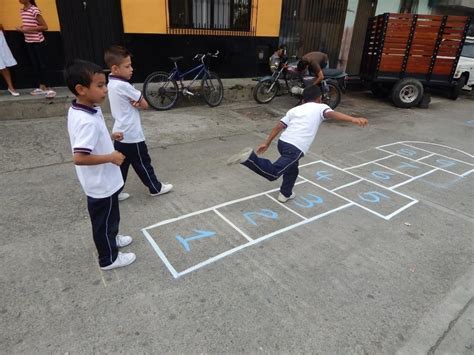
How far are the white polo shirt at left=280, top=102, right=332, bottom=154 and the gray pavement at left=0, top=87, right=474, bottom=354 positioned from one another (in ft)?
2.32

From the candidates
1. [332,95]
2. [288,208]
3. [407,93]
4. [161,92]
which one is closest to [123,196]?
[288,208]

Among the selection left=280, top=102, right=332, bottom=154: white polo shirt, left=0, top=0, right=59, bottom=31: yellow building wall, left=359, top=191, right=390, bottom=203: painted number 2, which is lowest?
left=359, top=191, right=390, bottom=203: painted number 2

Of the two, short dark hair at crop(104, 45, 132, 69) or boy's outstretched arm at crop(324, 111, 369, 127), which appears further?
boy's outstretched arm at crop(324, 111, 369, 127)

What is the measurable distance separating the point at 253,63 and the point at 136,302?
8.51m

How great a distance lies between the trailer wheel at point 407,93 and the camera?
8805 millimetres

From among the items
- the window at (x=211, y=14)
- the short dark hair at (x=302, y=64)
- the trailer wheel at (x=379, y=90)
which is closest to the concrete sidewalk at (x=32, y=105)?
the window at (x=211, y=14)

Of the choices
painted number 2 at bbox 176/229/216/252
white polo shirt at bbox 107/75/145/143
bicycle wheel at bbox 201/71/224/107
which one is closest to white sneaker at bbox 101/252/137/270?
painted number 2 at bbox 176/229/216/252

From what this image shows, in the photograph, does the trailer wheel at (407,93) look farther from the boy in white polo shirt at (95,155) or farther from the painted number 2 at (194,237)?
the boy in white polo shirt at (95,155)

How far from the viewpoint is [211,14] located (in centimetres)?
853

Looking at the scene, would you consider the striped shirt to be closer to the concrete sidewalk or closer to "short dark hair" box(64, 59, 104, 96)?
the concrete sidewalk

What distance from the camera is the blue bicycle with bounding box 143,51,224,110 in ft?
23.0

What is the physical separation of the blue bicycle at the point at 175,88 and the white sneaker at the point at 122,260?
4.90 m

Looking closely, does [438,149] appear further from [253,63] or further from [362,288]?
[253,63]

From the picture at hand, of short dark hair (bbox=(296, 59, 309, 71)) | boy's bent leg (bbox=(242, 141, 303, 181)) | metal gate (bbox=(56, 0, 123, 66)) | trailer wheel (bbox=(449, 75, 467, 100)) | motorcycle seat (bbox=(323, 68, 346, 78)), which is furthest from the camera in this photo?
trailer wheel (bbox=(449, 75, 467, 100))
